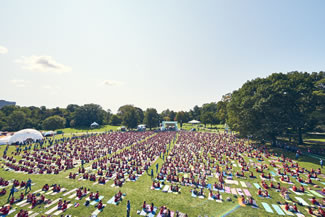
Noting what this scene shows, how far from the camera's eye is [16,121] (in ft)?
230

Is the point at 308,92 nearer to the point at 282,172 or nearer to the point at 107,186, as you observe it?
the point at 282,172

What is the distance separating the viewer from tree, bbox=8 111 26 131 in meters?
69.1

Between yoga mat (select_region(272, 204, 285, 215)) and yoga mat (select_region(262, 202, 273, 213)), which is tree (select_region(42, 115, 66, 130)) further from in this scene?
yoga mat (select_region(272, 204, 285, 215))

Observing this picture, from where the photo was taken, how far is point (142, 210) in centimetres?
1210

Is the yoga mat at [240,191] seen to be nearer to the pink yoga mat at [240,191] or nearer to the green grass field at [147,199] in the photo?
the pink yoga mat at [240,191]

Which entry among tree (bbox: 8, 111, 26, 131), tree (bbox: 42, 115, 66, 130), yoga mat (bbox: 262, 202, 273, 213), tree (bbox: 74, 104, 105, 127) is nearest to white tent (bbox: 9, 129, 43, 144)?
tree (bbox: 42, 115, 66, 130)

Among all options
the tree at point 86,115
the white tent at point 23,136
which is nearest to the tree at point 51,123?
the tree at point 86,115

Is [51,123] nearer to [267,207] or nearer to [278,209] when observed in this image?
[267,207]

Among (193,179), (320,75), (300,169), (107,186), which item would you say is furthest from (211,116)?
(107,186)

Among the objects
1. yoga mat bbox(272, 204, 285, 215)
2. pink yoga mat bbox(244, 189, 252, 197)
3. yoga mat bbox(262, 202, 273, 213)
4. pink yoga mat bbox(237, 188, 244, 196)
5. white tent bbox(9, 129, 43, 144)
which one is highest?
white tent bbox(9, 129, 43, 144)

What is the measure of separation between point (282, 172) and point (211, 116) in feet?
176

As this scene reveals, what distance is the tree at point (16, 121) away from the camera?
69.1 m

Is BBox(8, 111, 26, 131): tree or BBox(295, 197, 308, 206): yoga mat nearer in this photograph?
BBox(295, 197, 308, 206): yoga mat

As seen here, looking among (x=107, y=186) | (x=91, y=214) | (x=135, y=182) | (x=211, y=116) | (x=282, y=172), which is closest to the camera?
(x=91, y=214)
